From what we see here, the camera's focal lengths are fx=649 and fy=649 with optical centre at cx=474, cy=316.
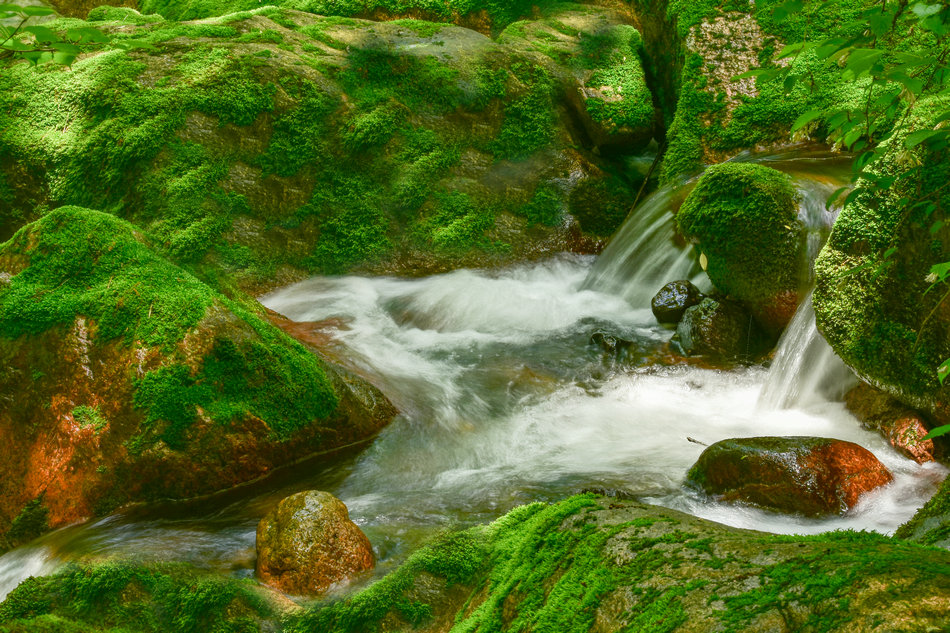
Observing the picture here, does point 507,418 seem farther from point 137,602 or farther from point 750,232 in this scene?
point 137,602

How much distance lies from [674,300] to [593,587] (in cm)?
596

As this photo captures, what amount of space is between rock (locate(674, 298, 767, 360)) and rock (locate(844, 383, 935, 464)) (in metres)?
1.35

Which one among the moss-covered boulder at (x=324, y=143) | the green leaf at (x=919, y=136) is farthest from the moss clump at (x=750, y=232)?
the green leaf at (x=919, y=136)

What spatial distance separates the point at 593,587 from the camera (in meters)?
2.02

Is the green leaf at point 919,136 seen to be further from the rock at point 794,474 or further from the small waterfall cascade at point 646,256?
the small waterfall cascade at point 646,256

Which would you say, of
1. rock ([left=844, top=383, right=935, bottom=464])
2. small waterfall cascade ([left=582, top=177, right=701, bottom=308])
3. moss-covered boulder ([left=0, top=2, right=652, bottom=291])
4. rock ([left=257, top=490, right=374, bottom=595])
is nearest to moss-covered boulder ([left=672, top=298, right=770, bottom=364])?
small waterfall cascade ([left=582, top=177, right=701, bottom=308])

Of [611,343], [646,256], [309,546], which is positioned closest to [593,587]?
[309,546]

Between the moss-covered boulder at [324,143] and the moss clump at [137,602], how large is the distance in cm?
627

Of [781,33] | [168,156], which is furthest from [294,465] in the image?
[781,33]

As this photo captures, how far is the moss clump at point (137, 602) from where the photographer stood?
2922 millimetres

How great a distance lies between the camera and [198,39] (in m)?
10.1

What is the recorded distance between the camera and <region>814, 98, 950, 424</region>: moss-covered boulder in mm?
4508

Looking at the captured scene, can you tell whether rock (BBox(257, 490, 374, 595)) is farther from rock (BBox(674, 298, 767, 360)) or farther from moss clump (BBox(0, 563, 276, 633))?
rock (BBox(674, 298, 767, 360))

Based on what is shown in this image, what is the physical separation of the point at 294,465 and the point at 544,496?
1.97m
